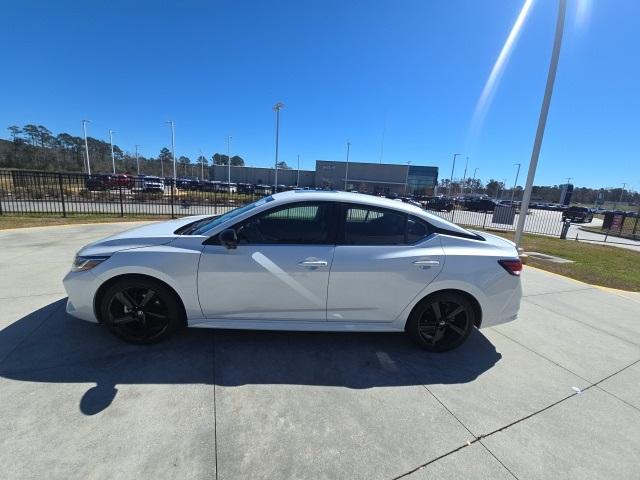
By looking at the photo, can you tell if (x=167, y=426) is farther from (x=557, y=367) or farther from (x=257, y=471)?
(x=557, y=367)

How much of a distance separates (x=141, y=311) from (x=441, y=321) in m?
2.96

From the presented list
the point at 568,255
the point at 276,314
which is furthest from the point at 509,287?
the point at 568,255

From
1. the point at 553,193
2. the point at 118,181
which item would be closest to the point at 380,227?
the point at 118,181

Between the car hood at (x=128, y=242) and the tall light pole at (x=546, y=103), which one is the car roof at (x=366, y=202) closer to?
the car hood at (x=128, y=242)

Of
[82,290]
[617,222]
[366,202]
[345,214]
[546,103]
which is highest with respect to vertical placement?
[546,103]

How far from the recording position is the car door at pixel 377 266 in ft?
9.92

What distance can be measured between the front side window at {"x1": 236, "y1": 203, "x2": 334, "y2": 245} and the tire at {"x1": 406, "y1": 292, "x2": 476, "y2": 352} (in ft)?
3.93

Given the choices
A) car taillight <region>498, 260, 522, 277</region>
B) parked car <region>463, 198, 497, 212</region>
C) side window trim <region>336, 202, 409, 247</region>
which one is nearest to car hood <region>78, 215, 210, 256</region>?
side window trim <region>336, 202, 409, 247</region>

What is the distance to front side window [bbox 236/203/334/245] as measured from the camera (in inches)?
120

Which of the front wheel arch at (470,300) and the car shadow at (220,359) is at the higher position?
the front wheel arch at (470,300)

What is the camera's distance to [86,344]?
3.08m

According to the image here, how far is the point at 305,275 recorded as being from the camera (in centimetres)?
298

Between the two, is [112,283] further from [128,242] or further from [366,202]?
[366,202]

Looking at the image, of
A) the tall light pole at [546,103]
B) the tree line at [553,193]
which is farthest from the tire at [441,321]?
the tree line at [553,193]
